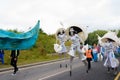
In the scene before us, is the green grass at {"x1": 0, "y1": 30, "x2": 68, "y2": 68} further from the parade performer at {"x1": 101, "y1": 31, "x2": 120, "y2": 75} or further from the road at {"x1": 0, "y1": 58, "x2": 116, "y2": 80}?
the parade performer at {"x1": 101, "y1": 31, "x2": 120, "y2": 75}

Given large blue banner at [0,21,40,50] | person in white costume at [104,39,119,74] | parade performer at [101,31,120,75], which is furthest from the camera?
large blue banner at [0,21,40,50]

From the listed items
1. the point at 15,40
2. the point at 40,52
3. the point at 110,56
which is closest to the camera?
the point at 110,56

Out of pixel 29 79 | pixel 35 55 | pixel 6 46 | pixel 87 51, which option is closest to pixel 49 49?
pixel 35 55

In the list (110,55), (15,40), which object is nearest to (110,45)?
(110,55)

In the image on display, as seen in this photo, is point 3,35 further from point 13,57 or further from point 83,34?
point 83,34

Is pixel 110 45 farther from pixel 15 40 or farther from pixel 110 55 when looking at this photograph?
pixel 15 40

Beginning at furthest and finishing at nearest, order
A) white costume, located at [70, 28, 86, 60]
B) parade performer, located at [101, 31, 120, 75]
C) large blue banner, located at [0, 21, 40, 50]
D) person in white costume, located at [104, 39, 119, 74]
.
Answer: large blue banner, located at [0, 21, 40, 50] → person in white costume, located at [104, 39, 119, 74] → parade performer, located at [101, 31, 120, 75] → white costume, located at [70, 28, 86, 60]

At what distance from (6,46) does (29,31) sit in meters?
3.51

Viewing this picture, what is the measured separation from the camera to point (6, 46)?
69.5 feet

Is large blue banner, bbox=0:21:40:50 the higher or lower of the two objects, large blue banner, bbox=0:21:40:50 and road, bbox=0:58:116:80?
the higher

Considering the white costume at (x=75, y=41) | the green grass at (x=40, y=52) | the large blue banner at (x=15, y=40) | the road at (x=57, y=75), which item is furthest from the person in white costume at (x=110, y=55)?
the green grass at (x=40, y=52)

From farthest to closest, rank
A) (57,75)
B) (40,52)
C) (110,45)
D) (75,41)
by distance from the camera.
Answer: (40,52)
(110,45)
(57,75)
(75,41)

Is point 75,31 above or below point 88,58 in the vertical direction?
above

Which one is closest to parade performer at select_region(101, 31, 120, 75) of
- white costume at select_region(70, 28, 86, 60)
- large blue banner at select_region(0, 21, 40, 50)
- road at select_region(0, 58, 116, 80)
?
road at select_region(0, 58, 116, 80)
